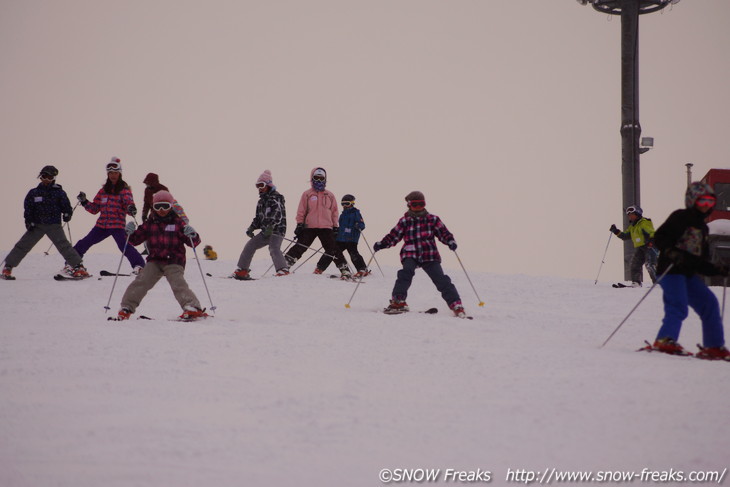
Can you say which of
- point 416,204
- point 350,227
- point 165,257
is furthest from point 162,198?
point 350,227

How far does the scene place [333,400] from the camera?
4.61m

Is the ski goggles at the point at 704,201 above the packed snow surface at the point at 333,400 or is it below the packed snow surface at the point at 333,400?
above

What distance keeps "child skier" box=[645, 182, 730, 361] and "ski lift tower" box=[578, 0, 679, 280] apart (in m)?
13.1

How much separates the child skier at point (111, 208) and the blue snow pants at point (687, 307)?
823 cm

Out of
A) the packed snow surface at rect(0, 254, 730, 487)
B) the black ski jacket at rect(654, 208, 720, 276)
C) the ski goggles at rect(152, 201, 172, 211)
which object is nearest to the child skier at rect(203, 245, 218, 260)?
the packed snow surface at rect(0, 254, 730, 487)

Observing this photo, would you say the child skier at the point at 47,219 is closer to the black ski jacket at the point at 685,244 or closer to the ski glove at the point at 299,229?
the ski glove at the point at 299,229

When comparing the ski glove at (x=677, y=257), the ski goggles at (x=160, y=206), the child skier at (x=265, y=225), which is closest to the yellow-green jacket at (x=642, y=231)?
the child skier at (x=265, y=225)

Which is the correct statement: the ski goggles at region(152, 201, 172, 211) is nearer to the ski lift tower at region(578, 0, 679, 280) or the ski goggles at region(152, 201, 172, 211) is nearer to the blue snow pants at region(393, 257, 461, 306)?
the blue snow pants at region(393, 257, 461, 306)

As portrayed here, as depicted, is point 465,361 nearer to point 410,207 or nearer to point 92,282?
point 410,207

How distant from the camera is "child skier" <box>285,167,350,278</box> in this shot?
1289cm

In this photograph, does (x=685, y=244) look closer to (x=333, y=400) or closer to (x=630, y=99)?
(x=333, y=400)

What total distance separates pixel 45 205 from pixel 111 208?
1055 mm

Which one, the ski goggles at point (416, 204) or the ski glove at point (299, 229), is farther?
the ski glove at point (299, 229)

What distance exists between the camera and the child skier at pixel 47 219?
1147 centimetres
